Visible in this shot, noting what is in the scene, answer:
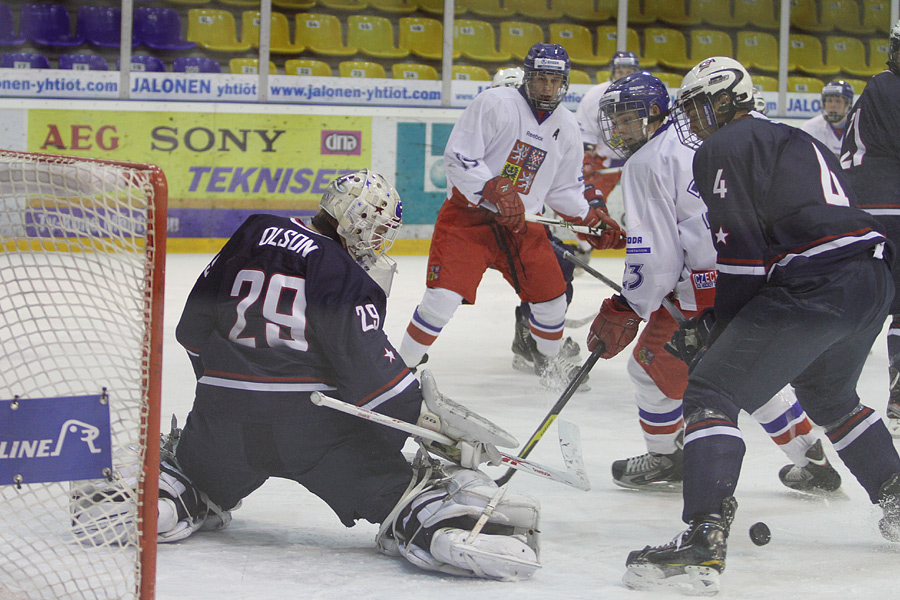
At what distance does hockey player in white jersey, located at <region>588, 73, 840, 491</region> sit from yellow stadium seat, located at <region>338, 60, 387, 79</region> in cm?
443

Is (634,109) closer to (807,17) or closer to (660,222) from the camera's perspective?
(660,222)

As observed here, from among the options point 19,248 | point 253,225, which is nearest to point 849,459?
point 253,225

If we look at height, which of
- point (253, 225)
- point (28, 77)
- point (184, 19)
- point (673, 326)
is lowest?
point (673, 326)

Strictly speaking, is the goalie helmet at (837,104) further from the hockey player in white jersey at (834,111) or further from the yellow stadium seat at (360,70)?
the yellow stadium seat at (360,70)

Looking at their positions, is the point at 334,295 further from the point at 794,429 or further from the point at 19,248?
the point at 794,429

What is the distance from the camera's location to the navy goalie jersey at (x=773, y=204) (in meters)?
1.89

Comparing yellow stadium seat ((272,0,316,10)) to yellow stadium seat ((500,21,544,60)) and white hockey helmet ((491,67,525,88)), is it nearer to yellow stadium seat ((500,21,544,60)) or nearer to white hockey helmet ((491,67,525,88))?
yellow stadium seat ((500,21,544,60))

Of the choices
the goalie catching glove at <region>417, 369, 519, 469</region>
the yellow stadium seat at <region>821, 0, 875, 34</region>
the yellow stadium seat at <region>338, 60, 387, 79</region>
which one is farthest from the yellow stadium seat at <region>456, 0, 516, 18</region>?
the goalie catching glove at <region>417, 369, 519, 469</region>

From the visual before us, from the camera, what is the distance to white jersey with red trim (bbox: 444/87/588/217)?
355cm

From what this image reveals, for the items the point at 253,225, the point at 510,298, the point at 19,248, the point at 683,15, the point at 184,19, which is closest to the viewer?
the point at 19,248

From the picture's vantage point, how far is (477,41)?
6.77 metres

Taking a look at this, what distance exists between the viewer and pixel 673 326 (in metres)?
2.61

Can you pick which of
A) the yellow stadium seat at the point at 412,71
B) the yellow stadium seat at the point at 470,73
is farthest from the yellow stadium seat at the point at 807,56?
the yellow stadium seat at the point at 412,71

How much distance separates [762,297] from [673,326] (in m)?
0.69
